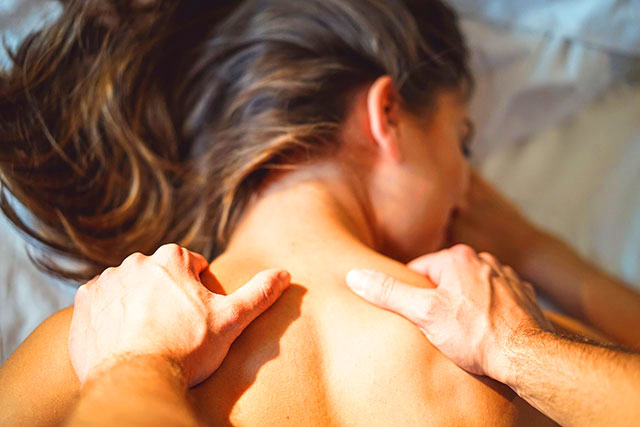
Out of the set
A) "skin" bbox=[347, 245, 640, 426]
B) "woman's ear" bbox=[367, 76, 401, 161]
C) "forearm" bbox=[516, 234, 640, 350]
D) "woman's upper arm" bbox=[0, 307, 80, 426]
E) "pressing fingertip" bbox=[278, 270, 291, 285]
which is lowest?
"forearm" bbox=[516, 234, 640, 350]

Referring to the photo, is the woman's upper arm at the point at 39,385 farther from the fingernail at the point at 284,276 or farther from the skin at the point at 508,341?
the skin at the point at 508,341

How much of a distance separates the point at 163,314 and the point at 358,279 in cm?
27

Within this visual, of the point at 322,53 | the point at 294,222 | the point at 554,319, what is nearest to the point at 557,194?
the point at 554,319

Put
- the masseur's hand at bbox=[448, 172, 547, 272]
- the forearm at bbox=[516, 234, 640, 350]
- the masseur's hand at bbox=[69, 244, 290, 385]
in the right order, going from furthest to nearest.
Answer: the masseur's hand at bbox=[448, 172, 547, 272]
the forearm at bbox=[516, 234, 640, 350]
the masseur's hand at bbox=[69, 244, 290, 385]

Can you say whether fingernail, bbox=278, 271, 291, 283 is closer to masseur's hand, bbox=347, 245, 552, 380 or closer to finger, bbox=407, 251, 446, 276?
masseur's hand, bbox=347, 245, 552, 380

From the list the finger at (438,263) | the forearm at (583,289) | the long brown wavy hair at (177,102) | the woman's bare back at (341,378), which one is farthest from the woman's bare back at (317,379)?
the forearm at (583,289)

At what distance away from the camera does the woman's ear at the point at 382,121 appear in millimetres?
1073

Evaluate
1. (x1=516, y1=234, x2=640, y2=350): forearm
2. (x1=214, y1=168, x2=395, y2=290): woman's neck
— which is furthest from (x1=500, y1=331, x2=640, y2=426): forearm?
(x1=516, y1=234, x2=640, y2=350): forearm

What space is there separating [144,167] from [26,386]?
53 centimetres

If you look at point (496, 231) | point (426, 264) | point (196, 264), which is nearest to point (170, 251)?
point (196, 264)

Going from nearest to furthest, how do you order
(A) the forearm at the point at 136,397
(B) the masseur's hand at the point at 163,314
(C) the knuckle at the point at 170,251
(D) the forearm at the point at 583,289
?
(A) the forearm at the point at 136,397 → (B) the masseur's hand at the point at 163,314 → (C) the knuckle at the point at 170,251 → (D) the forearm at the point at 583,289

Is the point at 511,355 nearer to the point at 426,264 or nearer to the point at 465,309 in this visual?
the point at 465,309

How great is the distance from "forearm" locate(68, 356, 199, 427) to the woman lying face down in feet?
0.68

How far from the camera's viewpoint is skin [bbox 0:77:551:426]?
74 cm
